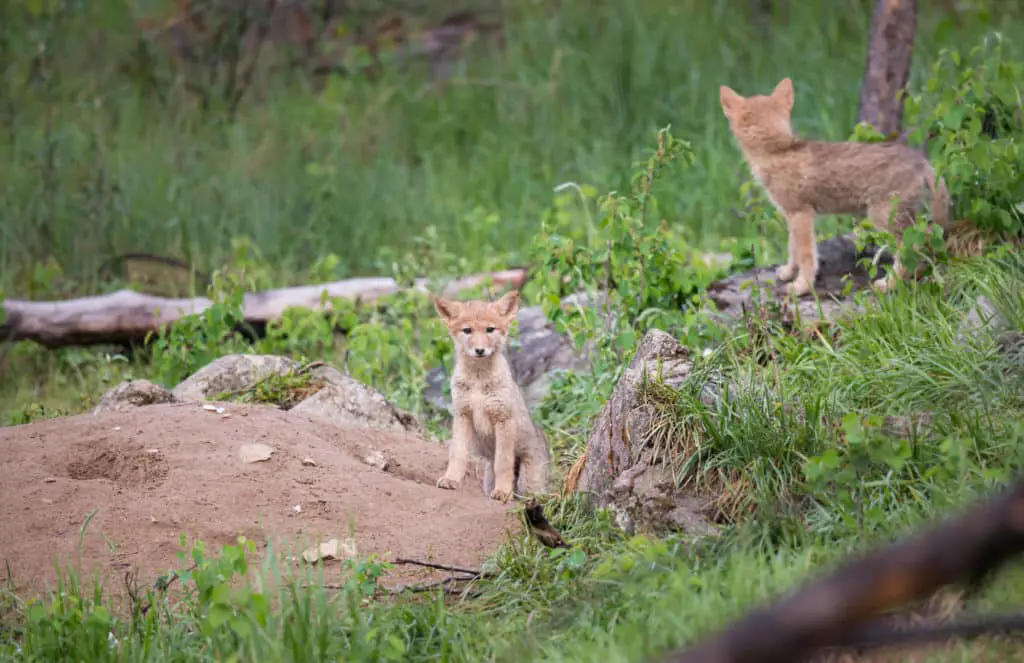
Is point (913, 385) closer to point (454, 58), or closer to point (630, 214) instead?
point (630, 214)

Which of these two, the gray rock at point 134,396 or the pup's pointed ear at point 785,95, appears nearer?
the gray rock at point 134,396

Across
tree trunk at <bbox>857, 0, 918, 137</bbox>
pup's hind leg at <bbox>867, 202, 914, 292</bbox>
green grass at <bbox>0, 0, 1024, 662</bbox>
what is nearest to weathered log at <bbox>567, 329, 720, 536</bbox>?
green grass at <bbox>0, 0, 1024, 662</bbox>

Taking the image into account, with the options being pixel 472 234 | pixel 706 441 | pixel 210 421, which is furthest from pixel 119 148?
pixel 706 441

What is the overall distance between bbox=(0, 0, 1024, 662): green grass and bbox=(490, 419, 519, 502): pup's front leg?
0.42 m

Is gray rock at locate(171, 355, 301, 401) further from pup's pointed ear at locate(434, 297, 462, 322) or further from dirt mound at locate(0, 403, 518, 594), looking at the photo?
pup's pointed ear at locate(434, 297, 462, 322)

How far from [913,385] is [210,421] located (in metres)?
3.32

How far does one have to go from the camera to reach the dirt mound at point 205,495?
479cm

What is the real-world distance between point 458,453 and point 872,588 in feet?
14.5

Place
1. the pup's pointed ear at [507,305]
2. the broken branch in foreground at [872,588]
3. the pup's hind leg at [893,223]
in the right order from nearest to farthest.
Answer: the broken branch in foreground at [872,588] < the pup's hind leg at [893,223] < the pup's pointed ear at [507,305]

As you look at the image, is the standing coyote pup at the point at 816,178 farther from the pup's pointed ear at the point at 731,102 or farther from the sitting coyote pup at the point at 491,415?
the sitting coyote pup at the point at 491,415

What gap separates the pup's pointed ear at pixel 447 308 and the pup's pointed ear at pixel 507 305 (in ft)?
0.68

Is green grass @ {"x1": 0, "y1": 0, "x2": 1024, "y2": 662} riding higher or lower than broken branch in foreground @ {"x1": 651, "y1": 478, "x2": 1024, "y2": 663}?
lower

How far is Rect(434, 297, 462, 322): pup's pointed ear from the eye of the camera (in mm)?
6195

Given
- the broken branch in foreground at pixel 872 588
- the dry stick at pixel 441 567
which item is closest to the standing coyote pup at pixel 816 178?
the dry stick at pixel 441 567
